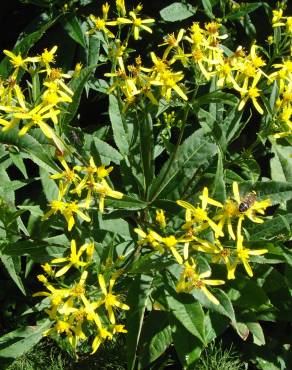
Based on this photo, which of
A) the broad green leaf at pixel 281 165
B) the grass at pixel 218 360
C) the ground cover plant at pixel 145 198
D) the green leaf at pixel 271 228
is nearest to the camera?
the ground cover plant at pixel 145 198

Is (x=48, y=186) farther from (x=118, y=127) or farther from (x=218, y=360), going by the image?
Answer: (x=218, y=360)

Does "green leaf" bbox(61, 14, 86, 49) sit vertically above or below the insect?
above

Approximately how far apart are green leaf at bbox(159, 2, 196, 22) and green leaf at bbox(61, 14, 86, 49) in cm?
43

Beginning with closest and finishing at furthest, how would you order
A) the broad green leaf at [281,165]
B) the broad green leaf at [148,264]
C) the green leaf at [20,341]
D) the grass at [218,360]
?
the broad green leaf at [148,264] < the green leaf at [20,341] < the broad green leaf at [281,165] < the grass at [218,360]

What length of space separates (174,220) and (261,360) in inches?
50.9

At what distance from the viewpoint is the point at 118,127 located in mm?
2428

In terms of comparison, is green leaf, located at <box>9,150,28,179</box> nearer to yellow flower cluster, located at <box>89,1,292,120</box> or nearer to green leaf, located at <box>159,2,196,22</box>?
yellow flower cluster, located at <box>89,1,292,120</box>

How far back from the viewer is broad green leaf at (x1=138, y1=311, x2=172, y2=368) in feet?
8.20

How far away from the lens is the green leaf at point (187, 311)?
212cm

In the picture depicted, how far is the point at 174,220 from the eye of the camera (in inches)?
88.1

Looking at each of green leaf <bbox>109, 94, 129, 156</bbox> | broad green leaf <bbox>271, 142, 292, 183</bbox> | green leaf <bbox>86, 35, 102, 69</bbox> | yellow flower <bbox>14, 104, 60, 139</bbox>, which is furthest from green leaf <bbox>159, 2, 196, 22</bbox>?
yellow flower <bbox>14, 104, 60, 139</bbox>

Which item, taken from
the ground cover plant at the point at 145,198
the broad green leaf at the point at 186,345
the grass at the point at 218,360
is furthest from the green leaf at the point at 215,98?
the grass at the point at 218,360

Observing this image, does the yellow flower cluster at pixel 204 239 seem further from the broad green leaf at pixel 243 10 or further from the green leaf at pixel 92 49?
the broad green leaf at pixel 243 10

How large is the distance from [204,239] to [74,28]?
4.03ft
